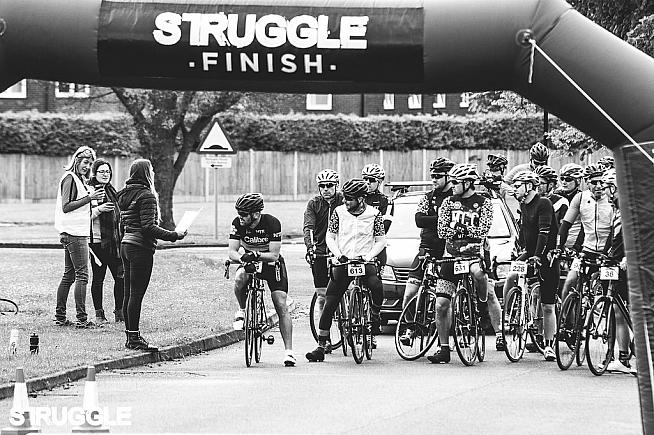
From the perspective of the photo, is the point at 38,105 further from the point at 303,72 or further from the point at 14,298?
the point at 303,72

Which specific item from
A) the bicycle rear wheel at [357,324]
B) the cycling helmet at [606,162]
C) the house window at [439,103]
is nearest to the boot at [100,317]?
the bicycle rear wheel at [357,324]

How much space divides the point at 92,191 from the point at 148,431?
6828 millimetres

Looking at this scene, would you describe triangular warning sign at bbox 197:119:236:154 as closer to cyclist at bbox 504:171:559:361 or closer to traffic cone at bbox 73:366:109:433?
cyclist at bbox 504:171:559:361

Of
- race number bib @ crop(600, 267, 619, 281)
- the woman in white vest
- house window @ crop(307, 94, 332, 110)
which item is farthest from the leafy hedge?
race number bib @ crop(600, 267, 619, 281)

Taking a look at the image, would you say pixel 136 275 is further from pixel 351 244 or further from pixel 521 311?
pixel 521 311

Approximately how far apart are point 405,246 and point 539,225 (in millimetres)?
3186

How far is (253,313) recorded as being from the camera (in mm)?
14742

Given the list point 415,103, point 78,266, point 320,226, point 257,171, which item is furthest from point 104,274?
point 415,103

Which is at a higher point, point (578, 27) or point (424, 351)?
point (578, 27)

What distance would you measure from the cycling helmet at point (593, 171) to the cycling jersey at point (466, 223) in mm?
1165

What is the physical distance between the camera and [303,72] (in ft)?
32.7

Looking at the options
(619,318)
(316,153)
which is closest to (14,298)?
(619,318)

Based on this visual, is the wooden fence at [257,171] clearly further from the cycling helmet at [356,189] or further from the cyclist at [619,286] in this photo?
the cyclist at [619,286]

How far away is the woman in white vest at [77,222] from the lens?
16719 millimetres
